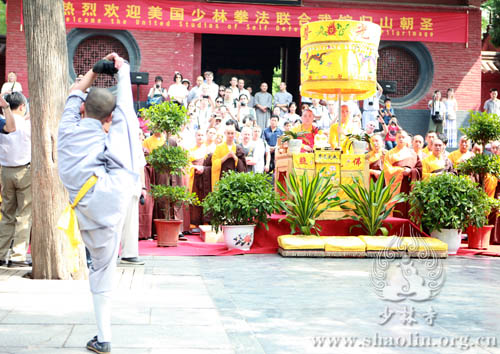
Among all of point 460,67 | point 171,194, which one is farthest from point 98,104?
point 460,67

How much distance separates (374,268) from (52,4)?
14.7 feet

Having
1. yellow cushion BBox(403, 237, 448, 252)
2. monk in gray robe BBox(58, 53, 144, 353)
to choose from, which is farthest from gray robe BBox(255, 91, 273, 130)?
monk in gray robe BBox(58, 53, 144, 353)

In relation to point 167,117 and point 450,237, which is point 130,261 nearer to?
point 167,117

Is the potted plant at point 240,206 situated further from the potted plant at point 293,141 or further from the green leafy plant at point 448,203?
the green leafy plant at point 448,203

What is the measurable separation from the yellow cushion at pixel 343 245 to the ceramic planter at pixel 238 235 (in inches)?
39.6

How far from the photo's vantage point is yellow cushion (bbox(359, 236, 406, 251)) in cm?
792

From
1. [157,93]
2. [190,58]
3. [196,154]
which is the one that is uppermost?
[190,58]

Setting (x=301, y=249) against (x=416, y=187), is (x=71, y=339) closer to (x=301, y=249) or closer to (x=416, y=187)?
(x=301, y=249)

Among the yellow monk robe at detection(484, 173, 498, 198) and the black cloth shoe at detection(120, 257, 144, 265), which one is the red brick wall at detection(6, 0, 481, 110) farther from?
the black cloth shoe at detection(120, 257, 144, 265)

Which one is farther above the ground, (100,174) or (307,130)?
(307,130)

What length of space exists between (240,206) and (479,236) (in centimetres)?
368

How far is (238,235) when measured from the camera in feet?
26.4

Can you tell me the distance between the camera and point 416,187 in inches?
340

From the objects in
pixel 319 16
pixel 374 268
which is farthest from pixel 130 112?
pixel 319 16
